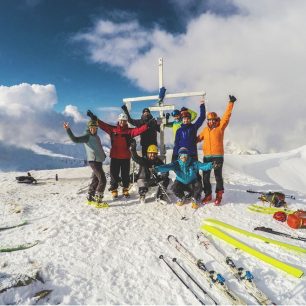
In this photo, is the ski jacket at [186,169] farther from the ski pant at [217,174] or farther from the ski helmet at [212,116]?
the ski helmet at [212,116]

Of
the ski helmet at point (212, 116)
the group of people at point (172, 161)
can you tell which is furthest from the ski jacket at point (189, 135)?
Answer: the ski helmet at point (212, 116)

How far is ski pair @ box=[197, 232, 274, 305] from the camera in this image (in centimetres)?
504

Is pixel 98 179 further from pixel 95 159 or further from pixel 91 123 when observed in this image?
pixel 91 123

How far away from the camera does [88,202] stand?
33.5 feet

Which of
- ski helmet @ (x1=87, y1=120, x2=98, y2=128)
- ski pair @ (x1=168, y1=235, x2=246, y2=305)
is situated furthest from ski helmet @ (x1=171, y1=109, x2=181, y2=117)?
ski pair @ (x1=168, y1=235, x2=246, y2=305)

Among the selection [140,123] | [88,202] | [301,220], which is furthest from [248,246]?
[140,123]

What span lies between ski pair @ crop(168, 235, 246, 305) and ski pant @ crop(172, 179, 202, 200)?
310 centimetres

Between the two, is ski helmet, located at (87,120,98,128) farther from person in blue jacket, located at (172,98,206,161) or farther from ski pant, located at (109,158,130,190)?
person in blue jacket, located at (172,98,206,161)

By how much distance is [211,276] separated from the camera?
553 cm

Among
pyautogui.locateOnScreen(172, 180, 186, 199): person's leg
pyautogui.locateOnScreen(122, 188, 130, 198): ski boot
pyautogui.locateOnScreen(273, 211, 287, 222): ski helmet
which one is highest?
pyautogui.locateOnScreen(172, 180, 186, 199): person's leg

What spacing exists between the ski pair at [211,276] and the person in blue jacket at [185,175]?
3.12 metres

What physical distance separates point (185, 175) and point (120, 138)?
2.80m

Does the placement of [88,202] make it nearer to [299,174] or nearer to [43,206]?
[43,206]

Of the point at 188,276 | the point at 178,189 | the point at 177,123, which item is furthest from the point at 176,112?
the point at 188,276
